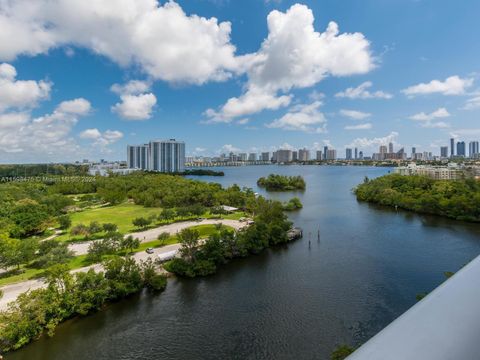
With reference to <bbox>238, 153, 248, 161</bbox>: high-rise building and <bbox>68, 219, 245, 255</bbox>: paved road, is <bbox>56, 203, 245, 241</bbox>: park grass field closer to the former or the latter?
<bbox>68, 219, 245, 255</bbox>: paved road

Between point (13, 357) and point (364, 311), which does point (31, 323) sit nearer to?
point (13, 357)

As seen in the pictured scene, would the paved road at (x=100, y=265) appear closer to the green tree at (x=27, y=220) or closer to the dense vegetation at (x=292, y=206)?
the green tree at (x=27, y=220)

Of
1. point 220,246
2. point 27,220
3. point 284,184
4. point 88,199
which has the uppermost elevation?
point 284,184

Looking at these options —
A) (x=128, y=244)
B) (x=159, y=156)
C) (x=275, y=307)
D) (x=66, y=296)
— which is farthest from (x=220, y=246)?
(x=159, y=156)

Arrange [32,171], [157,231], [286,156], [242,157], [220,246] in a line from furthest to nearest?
[242,157] < [286,156] < [32,171] < [157,231] < [220,246]

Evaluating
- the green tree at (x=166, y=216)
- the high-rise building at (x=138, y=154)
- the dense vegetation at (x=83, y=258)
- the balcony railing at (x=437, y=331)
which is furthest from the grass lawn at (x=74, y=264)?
the high-rise building at (x=138, y=154)

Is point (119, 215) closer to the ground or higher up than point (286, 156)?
closer to the ground

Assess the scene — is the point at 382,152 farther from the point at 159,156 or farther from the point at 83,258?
the point at 83,258
